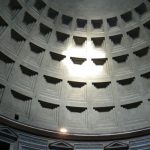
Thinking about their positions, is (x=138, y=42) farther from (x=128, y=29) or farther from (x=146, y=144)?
(x=146, y=144)

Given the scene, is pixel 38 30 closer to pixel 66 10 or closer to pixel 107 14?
pixel 66 10

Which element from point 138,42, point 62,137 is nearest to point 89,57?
point 138,42

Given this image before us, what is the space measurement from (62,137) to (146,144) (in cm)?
503

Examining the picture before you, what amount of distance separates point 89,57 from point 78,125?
4879mm

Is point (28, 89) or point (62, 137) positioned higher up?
point (28, 89)

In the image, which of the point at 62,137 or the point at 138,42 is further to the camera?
the point at 138,42

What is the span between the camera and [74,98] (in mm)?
30562

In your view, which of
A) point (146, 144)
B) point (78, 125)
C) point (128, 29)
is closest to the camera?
point (146, 144)

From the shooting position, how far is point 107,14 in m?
31.6

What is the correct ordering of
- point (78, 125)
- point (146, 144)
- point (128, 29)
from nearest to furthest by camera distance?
1. point (146, 144)
2. point (78, 125)
3. point (128, 29)

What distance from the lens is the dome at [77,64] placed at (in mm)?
29188

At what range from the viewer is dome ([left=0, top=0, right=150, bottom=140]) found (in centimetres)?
2919

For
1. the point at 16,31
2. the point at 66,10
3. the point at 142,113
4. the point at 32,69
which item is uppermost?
the point at 66,10

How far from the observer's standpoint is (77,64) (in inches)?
1241
